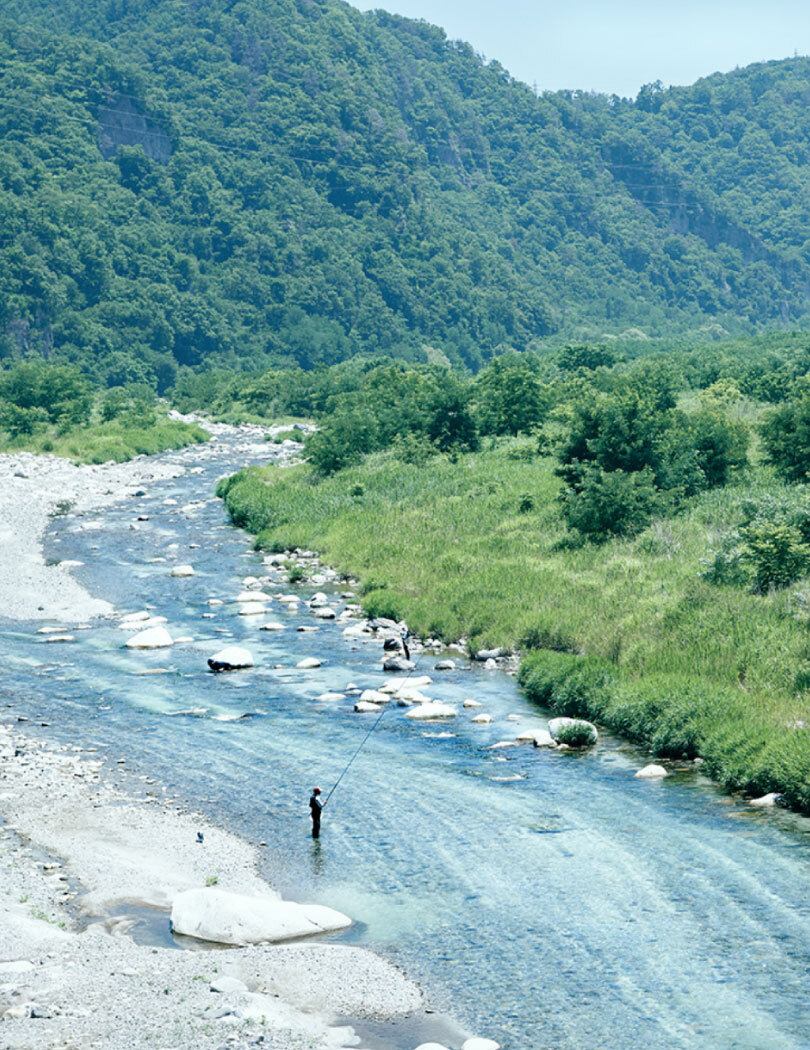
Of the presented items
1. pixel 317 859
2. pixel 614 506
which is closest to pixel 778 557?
pixel 614 506

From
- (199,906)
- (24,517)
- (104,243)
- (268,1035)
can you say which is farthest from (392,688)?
(104,243)

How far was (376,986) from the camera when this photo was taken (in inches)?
543

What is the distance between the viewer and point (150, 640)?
30688mm

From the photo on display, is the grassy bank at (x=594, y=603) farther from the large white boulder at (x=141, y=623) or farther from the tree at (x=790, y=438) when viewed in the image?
the large white boulder at (x=141, y=623)

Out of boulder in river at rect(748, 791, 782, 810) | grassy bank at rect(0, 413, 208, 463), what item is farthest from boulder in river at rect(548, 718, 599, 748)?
grassy bank at rect(0, 413, 208, 463)

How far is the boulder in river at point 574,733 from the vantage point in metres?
22.8

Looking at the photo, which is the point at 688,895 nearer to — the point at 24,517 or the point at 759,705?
the point at 759,705

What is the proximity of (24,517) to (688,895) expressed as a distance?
41.5 meters

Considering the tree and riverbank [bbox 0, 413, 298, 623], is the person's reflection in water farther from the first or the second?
the tree

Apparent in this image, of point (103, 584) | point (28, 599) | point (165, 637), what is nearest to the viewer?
point (165, 637)

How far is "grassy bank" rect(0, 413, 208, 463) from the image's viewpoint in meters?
75.6

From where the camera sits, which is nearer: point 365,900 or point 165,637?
point 365,900

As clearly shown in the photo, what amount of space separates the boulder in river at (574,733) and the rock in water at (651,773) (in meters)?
1.76

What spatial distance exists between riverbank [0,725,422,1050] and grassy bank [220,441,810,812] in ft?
28.3
